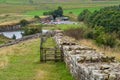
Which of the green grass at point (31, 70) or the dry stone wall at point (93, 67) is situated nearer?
the dry stone wall at point (93, 67)

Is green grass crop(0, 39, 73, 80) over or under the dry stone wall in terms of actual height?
under

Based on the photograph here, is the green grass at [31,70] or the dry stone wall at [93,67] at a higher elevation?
the dry stone wall at [93,67]

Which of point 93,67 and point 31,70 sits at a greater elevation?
point 93,67

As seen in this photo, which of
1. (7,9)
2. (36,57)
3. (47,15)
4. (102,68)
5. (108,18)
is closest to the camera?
(102,68)

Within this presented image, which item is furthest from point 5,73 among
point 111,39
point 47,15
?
point 47,15

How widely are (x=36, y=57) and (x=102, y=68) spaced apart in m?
14.3

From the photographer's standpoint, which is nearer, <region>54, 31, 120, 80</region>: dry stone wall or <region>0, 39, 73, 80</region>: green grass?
<region>54, 31, 120, 80</region>: dry stone wall

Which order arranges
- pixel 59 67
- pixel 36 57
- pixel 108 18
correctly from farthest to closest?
pixel 108 18, pixel 36 57, pixel 59 67

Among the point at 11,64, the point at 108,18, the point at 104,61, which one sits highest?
the point at 104,61

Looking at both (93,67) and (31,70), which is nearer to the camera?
(93,67)

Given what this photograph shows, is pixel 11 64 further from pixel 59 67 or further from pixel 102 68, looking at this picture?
pixel 102 68

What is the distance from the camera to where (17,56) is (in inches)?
1316

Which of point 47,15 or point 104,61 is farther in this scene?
point 47,15

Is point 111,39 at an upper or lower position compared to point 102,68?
lower
